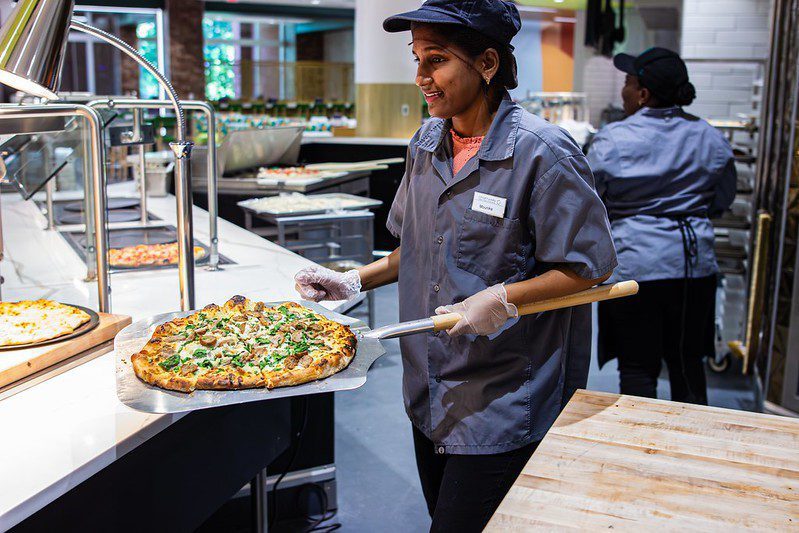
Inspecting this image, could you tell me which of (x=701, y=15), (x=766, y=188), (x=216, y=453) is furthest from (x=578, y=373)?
(x=701, y=15)

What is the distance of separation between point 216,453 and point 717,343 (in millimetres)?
3357

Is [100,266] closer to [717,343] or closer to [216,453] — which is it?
[216,453]

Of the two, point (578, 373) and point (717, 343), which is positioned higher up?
point (578, 373)

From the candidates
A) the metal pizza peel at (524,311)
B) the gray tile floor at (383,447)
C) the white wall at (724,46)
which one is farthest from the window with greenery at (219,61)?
the metal pizza peel at (524,311)

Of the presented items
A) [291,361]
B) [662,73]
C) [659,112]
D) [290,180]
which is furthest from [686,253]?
[290,180]

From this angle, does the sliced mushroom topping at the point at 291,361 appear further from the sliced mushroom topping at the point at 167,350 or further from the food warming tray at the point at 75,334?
the food warming tray at the point at 75,334

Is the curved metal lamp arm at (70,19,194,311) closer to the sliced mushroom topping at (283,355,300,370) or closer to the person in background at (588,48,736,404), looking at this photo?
the sliced mushroom topping at (283,355,300,370)

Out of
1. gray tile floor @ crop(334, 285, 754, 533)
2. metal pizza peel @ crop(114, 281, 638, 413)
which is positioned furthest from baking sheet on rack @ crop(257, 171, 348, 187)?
metal pizza peel @ crop(114, 281, 638, 413)

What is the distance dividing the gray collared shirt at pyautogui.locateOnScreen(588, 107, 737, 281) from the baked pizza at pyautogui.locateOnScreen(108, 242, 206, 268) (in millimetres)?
1574

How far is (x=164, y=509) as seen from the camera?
67.8 inches

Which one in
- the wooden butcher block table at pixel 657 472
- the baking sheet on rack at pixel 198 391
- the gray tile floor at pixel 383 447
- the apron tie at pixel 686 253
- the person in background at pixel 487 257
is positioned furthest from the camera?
the apron tie at pixel 686 253

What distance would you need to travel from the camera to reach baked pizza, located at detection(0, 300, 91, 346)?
1.69m

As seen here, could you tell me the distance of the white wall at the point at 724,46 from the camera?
522 cm

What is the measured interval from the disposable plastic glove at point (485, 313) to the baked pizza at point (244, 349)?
239mm
